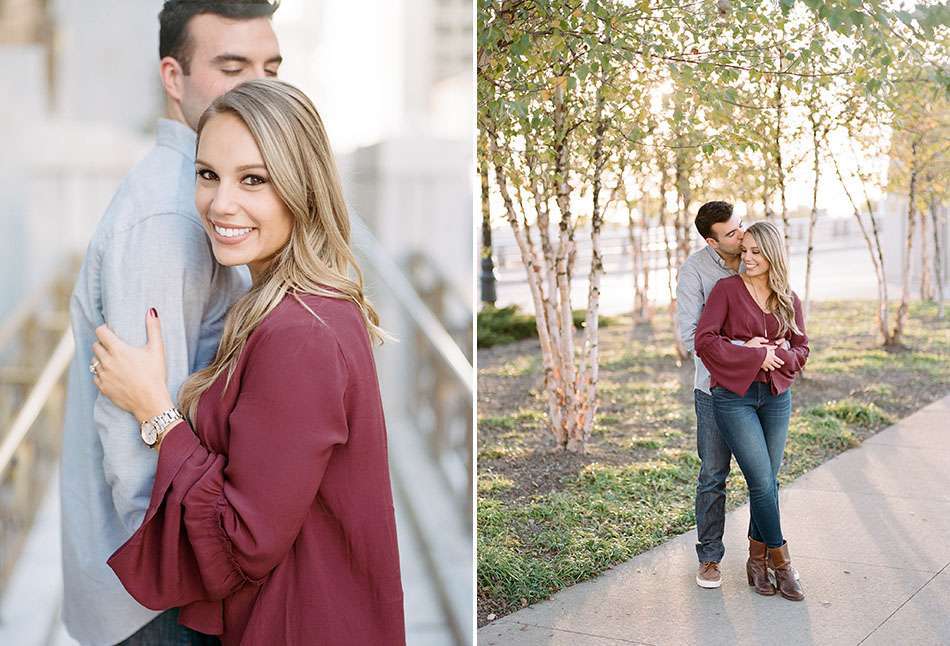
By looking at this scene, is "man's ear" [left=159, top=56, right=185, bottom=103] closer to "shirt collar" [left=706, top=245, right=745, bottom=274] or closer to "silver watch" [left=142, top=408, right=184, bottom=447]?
"silver watch" [left=142, top=408, right=184, bottom=447]

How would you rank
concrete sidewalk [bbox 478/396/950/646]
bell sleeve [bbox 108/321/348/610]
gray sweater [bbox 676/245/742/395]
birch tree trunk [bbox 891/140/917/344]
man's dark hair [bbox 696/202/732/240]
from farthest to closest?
1. birch tree trunk [bbox 891/140/917/344]
2. gray sweater [bbox 676/245/742/395]
3. man's dark hair [bbox 696/202/732/240]
4. concrete sidewalk [bbox 478/396/950/646]
5. bell sleeve [bbox 108/321/348/610]

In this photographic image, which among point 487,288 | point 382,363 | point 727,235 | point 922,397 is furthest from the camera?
point 487,288

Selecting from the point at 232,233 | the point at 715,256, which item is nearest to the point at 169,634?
the point at 232,233

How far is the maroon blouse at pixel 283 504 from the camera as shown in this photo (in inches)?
74.0

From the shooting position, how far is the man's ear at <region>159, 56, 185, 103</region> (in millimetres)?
2451

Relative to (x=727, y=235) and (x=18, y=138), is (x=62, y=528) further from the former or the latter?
(x=727, y=235)

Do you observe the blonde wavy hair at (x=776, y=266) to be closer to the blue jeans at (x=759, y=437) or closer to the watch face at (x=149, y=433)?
the blue jeans at (x=759, y=437)

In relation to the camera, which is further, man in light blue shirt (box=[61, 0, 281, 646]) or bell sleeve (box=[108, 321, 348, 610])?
man in light blue shirt (box=[61, 0, 281, 646])

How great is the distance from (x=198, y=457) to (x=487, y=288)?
515 inches

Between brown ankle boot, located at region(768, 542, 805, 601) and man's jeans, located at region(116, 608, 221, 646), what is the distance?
3.08 m

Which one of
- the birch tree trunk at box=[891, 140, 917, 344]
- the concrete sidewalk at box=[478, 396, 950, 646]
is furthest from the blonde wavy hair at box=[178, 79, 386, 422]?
the birch tree trunk at box=[891, 140, 917, 344]

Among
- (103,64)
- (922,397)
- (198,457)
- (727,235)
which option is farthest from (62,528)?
(922,397)

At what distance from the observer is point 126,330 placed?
216 centimetres

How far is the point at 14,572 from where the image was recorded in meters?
2.53
